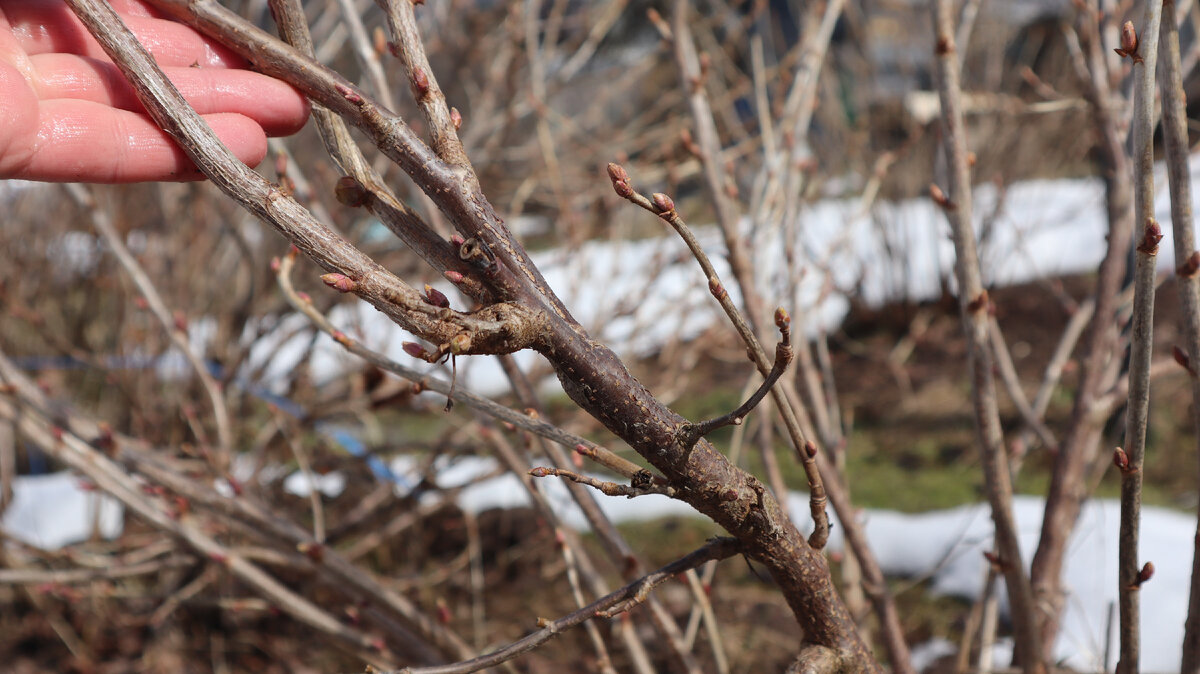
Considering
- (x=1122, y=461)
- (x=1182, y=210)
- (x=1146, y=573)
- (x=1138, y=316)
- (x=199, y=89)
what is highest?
(x=199, y=89)

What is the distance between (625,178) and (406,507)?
2.00 metres

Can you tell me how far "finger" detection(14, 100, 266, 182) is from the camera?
4.01 feet

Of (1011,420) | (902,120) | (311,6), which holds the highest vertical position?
(902,120)

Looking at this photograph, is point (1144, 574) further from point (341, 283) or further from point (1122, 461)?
point (341, 283)

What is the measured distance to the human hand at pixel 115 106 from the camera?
→ 1.22 metres

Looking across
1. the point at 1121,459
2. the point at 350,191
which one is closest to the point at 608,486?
the point at 350,191

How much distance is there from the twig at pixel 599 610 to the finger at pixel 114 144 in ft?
2.49

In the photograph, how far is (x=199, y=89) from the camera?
1.25 meters

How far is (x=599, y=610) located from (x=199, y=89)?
0.93m

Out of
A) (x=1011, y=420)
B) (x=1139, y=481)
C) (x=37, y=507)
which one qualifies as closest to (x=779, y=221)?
(x=1139, y=481)

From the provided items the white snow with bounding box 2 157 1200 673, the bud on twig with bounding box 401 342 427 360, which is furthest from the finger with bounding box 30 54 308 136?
the white snow with bounding box 2 157 1200 673

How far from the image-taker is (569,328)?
1011 millimetres

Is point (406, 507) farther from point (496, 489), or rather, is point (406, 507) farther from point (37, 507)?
point (37, 507)

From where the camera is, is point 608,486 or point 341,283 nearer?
point 341,283
